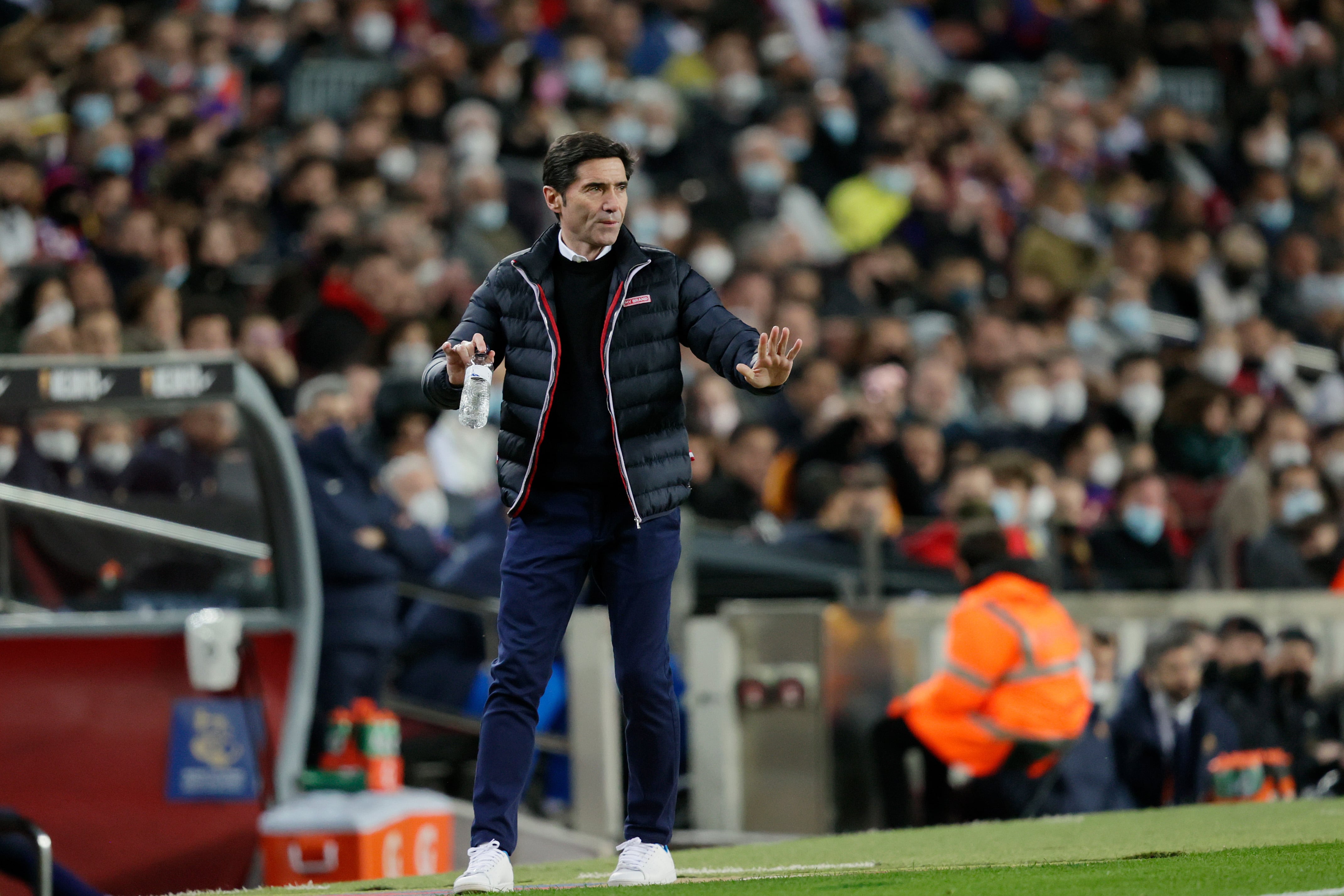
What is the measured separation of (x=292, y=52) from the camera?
15211 millimetres

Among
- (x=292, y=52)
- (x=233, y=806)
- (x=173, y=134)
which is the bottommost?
(x=233, y=806)

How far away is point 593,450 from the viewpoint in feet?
17.9

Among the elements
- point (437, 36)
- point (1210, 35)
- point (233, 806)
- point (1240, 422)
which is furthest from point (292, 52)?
point (1210, 35)

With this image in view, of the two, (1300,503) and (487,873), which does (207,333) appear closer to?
(487,873)

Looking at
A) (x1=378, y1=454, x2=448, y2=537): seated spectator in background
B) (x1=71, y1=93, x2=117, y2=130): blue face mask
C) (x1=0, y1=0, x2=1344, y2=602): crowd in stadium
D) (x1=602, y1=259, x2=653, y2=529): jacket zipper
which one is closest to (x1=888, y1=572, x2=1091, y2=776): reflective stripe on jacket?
(x1=0, y1=0, x2=1344, y2=602): crowd in stadium

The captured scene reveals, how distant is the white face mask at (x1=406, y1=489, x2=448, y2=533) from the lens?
1045cm

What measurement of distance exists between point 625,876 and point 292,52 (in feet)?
36.0

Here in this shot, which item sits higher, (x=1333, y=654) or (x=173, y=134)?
(x=173, y=134)

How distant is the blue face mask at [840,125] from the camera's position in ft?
54.8

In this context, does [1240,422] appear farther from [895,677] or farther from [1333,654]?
[895,677]

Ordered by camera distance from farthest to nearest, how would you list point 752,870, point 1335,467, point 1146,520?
point 1335,467 < point 1146,520 < point 752,870

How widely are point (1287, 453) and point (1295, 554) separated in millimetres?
2316

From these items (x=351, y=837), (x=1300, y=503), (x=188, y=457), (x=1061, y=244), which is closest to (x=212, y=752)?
(x=351, y=837)

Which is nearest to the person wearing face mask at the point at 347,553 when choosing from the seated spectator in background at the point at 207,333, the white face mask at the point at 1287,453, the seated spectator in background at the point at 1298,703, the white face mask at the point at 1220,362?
the seated spectator in background at the point at 207,333
